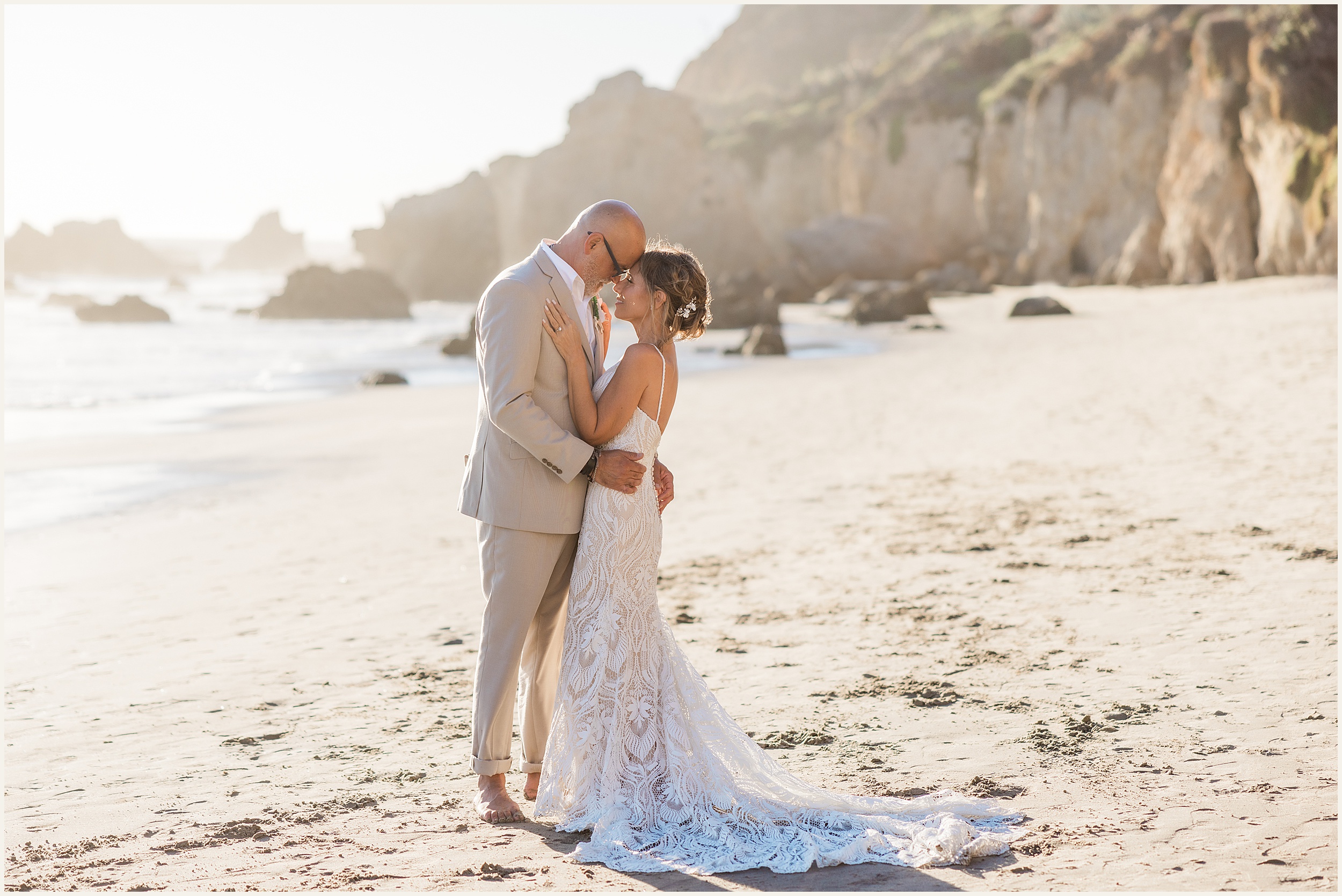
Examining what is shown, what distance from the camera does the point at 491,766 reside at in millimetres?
3803

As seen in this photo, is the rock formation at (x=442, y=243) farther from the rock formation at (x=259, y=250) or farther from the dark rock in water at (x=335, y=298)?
the rock formation at (x=259, y=250)

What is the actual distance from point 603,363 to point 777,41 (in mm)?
127194

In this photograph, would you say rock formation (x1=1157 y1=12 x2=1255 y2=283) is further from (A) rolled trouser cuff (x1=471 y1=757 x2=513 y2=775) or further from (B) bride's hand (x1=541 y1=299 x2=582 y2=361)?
(A) rolled trouser cuff (x1=471 y1=757 x2=513 y2=775)

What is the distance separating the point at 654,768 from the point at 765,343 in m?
19.2

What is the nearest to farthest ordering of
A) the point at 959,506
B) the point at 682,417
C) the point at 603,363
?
the point at 603,363
the point at 959,506
the point at 682,417

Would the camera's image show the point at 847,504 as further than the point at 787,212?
No

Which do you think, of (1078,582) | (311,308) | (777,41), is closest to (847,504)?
(1078,582)

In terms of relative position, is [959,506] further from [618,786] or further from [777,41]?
[777,41]

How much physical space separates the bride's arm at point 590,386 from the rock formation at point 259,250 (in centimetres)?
16026

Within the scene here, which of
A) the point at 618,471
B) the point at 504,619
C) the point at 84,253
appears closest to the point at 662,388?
the point at 618,471

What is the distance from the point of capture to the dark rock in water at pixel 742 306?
31219 millimetres

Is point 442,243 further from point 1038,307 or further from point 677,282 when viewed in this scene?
point 677,282

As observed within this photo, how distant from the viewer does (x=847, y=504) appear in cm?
875

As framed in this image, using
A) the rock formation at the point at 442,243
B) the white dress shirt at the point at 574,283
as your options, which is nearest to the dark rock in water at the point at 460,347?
the white dress shirt at the point at 574,283
